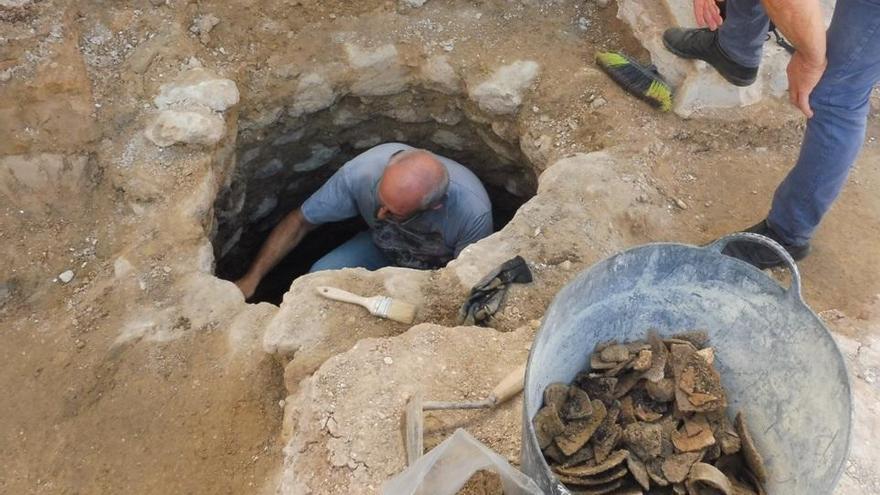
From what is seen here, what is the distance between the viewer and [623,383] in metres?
1.96

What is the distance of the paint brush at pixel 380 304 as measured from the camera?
257cm

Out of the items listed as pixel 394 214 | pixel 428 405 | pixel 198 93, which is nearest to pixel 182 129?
pixel 198 93

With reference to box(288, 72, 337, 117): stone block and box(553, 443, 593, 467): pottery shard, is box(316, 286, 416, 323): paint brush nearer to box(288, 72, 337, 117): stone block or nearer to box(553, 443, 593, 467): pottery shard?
box(553, 443, 593, 467): pottery shard

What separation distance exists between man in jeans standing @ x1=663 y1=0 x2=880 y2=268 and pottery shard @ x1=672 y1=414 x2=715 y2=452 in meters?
1.21

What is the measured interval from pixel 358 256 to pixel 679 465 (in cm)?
238

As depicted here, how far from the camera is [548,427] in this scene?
72.0 inches

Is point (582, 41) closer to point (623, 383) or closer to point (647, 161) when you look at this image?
point (647, 161)

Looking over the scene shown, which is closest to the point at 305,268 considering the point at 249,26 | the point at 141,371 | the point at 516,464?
the point at 249,26

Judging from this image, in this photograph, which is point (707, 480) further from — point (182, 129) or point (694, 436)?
point (182, 129)

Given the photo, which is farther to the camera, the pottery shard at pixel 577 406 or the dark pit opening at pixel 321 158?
the dark pit opening at pixel 321 158

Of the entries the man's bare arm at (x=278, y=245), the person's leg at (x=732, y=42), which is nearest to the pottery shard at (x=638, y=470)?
the person's leg at (x=732, y=42)

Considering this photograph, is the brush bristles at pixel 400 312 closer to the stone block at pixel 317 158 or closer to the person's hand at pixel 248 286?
the person's hand at pixel 248 286

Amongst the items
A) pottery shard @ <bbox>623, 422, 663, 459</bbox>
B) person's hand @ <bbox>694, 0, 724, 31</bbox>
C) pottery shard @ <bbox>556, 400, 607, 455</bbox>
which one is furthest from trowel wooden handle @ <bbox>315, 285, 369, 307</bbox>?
person's hand @ <bbox>694, 0, 724, 31</bbox>

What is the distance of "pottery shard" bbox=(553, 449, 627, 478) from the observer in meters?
1.76
